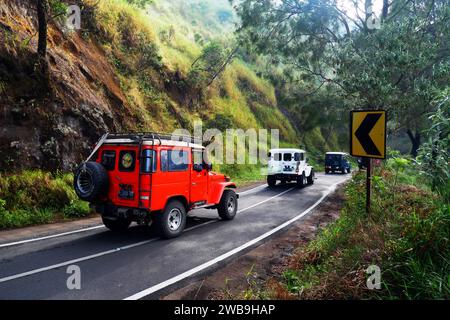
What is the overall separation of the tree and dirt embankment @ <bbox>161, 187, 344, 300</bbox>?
7.96 m

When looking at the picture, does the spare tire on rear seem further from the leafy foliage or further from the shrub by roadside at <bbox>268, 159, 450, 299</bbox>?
the leafy foliage

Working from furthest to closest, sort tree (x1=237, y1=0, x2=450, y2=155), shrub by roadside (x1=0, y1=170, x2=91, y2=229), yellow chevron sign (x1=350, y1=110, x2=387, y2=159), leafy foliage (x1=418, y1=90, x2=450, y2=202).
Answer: tree (x1=237, y1=0, x2=450, y2=155) → shrub by roadside (x1=0, y1=170, x2=91, y2=229) → yellow chevron sign (x1=350, y1=110, x2=387, y2=159) → leafy foliage (x1=418, y1=90, x2=450, y2=202)

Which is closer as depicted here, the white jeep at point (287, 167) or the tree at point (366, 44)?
the tree at point (366, 44)

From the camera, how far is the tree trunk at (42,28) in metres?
11.0

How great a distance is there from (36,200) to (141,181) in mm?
4603

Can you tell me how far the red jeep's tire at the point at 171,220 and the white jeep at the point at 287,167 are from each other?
11263 mm

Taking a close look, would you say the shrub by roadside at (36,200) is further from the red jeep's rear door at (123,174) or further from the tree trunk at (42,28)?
the tree trunk at (42,28)

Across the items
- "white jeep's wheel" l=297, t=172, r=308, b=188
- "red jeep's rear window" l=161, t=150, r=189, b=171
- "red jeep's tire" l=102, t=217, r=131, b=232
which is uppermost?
"red jeep's rear window" l=161, t=150, r=189, b=171

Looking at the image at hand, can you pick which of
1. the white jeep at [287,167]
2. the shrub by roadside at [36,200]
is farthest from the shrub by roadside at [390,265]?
the white jeep at [287,167]

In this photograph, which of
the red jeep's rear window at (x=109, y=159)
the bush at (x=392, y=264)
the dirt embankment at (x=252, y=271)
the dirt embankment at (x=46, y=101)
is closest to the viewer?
the bush at (x=392, y=264)

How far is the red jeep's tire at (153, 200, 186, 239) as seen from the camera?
759 cm

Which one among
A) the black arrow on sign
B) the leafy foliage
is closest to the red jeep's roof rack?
the black arrow on sign

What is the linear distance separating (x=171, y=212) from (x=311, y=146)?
37.0 meters
